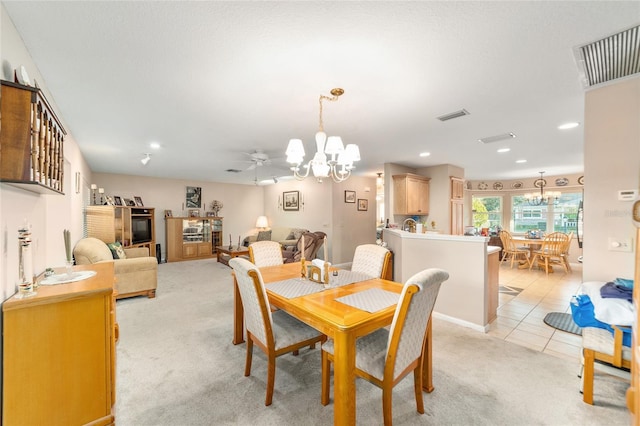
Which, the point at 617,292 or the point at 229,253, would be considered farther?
the point at 229,253

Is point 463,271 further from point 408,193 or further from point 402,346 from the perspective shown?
point 408,193

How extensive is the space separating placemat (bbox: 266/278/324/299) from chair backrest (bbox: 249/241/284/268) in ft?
2.76

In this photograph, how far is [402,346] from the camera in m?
1.51

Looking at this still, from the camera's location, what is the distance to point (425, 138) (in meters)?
3.73

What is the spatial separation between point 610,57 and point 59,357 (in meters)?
4.01

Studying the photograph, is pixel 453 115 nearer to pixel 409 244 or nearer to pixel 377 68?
pixel 377 68

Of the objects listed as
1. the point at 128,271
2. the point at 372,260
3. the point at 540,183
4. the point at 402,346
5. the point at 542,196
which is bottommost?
the point at 128,271

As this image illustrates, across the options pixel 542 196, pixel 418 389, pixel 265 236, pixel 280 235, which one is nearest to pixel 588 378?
pixel 418 389

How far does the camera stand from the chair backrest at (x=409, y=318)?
1417 millimetres

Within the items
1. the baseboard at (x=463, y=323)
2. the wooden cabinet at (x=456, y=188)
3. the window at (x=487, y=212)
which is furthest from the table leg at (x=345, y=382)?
the window at (x=487, y=212)

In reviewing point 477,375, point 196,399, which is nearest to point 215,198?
point 196,399

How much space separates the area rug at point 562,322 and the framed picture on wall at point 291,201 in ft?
19.3

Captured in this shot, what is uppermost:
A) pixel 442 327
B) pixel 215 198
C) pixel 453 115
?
pixel 453 115

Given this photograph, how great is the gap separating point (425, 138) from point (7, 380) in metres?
4.36
